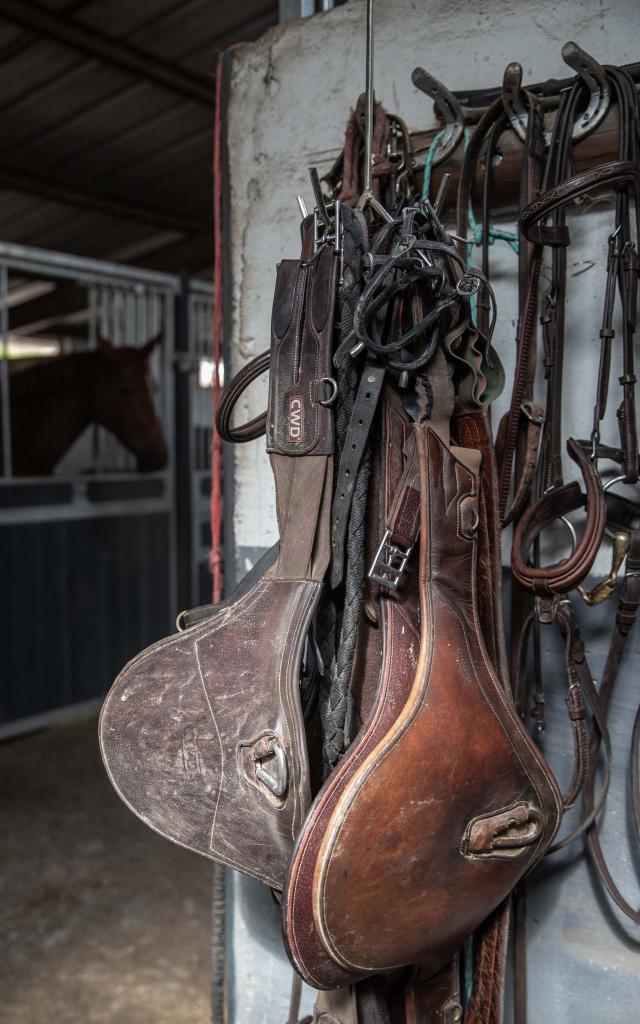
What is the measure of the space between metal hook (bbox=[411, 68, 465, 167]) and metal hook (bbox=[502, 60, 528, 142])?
7cm

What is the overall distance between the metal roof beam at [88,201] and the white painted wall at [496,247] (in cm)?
454

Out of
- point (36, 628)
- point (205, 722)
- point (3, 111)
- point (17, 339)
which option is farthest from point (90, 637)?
point (17, 339)

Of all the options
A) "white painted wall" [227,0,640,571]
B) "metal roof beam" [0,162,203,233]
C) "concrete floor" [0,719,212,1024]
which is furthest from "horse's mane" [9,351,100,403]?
"white painted wall" [227,0,640,571]

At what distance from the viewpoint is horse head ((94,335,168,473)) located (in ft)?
13.8

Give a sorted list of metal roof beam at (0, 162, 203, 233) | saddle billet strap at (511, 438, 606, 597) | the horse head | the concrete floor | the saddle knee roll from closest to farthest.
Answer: the saddle knee roll, saddle billet strap at (511, 438, 606, 597), the concrete floor, the horse head, metal roof beam at (0, 162, 203, 233)

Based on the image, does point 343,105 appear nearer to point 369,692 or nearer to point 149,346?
point 369,692

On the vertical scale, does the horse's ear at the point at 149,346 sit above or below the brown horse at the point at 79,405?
above

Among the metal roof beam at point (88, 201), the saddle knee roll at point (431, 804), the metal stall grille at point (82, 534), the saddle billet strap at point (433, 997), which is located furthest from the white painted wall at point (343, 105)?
the metal roof beam at point (88, 201)

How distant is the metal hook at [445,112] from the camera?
1.15 m

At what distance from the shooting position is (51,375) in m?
Result: 4.27

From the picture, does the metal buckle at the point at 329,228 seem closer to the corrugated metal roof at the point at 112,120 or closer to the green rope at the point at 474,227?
the green rope at the point at 474,227

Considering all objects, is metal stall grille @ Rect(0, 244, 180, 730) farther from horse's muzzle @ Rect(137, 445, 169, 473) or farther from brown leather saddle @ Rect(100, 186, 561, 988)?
brown leather saddle @ Rect(100, 186, 561, 988)

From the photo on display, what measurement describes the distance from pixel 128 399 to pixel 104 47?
5.38 feet

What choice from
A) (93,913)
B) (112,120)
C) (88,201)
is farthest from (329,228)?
(88,201)
